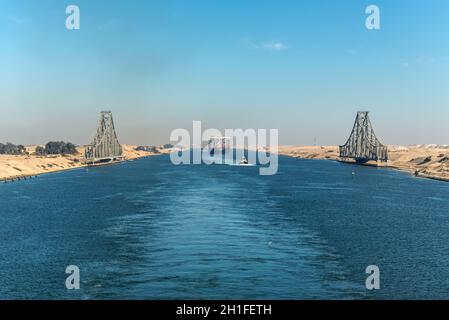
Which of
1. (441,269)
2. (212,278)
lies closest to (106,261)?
(212,278)

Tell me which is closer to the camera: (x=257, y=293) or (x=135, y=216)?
(x=257, y=293)

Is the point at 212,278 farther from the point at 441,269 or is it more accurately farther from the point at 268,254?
the point at 441,269
